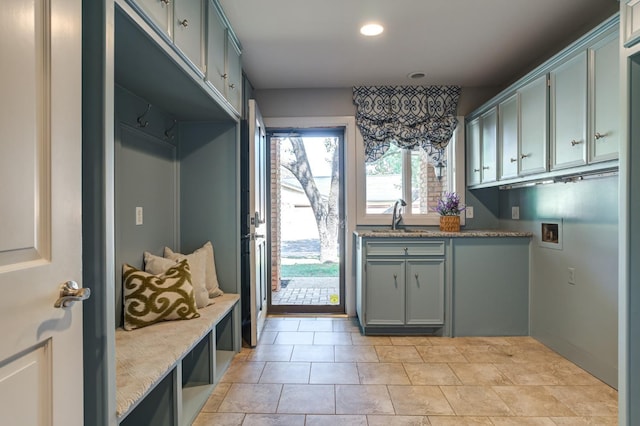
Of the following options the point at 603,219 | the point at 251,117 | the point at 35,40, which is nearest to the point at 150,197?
the point at 251,117

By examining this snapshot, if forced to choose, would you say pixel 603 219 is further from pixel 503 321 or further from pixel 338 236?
pixel 338 236

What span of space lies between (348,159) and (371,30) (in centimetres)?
142

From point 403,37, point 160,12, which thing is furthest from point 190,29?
point 403,37

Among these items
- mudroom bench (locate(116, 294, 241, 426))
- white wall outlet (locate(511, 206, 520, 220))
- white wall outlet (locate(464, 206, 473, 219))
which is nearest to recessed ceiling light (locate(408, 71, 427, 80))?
white wall outlet (locate(464, 206, 473, 219))

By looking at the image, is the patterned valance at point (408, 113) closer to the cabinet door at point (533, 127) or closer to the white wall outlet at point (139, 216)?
the cabinet door at point (533, 127)

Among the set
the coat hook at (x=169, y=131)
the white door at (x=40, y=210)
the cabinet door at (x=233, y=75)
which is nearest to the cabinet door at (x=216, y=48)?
the cabinet door at (x=233, y=75)

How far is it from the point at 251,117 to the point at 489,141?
2.18m

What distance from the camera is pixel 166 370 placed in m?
1.50

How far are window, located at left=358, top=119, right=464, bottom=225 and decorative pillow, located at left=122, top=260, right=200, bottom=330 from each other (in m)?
2.07

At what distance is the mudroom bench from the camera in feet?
4.52

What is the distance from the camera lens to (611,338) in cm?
223

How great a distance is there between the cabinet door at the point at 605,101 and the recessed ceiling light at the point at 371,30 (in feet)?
4.26

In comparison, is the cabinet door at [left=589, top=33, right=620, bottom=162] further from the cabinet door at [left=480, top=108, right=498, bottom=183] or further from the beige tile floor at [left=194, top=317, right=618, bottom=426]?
the beige tile floor at [left=194, top=317, right=618, bottom=426]

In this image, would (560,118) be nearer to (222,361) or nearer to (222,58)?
(222,58)
